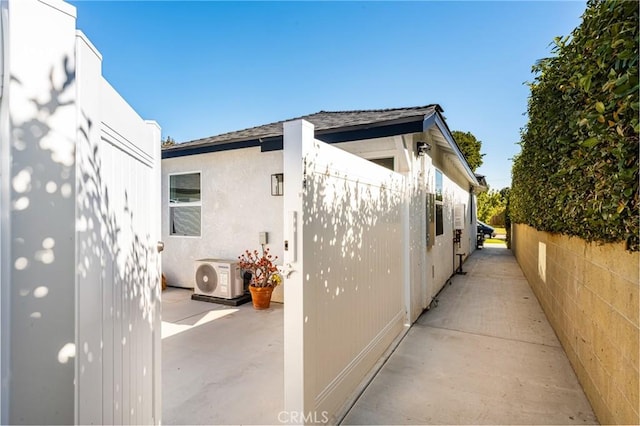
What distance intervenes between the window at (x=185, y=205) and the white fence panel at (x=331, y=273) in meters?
4.79

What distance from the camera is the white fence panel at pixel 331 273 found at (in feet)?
7.37

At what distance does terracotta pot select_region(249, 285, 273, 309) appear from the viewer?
5.62m

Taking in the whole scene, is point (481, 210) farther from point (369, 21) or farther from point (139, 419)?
point (139, 419)

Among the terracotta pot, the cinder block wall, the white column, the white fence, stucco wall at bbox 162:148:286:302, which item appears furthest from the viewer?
stucco wall at bbox 162:148:286:302

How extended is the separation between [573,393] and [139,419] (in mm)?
3704

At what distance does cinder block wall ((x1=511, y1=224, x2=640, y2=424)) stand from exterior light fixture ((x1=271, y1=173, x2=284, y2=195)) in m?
4.42

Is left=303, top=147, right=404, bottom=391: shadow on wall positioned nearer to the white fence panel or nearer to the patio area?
the white fence panel

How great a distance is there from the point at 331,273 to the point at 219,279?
4011 mm

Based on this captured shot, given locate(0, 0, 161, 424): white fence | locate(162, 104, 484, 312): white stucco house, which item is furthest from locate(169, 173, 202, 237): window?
locate(0, 0, 161, 424): white fence

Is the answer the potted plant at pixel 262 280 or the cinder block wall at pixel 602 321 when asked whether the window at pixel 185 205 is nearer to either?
the potted plant at pixel 262 280

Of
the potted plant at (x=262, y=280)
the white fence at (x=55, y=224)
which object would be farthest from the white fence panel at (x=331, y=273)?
the potted plant at (x=262, y=280)

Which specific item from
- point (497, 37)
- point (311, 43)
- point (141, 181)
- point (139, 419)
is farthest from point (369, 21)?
point (139, 419)

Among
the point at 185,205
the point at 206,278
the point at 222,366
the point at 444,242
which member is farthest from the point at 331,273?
the point at 444,242

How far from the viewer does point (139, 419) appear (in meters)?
1.76
